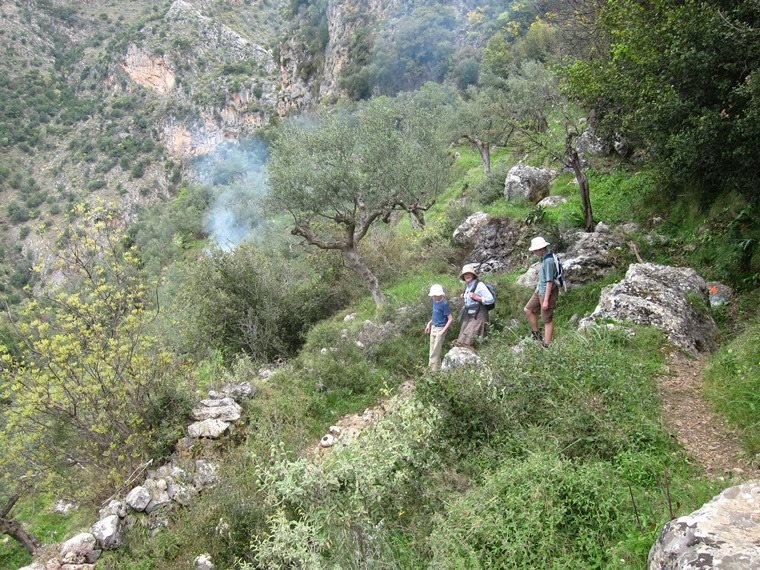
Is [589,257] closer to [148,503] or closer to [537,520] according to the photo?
[537,520]

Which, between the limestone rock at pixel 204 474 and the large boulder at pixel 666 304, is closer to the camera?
the large boulder at pixel 666 304

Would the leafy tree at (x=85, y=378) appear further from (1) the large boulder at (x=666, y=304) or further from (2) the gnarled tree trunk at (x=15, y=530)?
(1) the large boulder at (x=666, y=304)

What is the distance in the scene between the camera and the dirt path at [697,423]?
498 centimetres

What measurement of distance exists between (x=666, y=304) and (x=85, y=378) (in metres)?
10.5

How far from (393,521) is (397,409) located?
1406mm

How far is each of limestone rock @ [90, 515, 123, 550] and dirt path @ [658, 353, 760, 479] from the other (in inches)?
308

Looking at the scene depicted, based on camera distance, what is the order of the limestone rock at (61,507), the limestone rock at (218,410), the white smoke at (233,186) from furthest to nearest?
the white smoke at (233,186)
the limestone rock at (61,507)
the limestone rock at (218,410)

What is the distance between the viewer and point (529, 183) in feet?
57.1

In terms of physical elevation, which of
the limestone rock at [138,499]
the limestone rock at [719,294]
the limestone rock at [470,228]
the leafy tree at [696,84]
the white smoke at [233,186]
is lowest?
the white smoke at [233,186]

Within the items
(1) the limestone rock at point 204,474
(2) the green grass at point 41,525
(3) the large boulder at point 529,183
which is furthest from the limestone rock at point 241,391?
(3) the large boulder at point 529,183

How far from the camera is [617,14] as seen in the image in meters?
10.7

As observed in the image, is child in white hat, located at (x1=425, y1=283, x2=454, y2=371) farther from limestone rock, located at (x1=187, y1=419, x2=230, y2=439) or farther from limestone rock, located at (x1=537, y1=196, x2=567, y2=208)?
limestone rock, located at (x1=537, y1=196, x2=567, y2=208)

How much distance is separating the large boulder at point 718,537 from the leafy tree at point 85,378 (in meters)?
8.93

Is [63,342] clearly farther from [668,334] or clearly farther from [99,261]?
[668,334]
